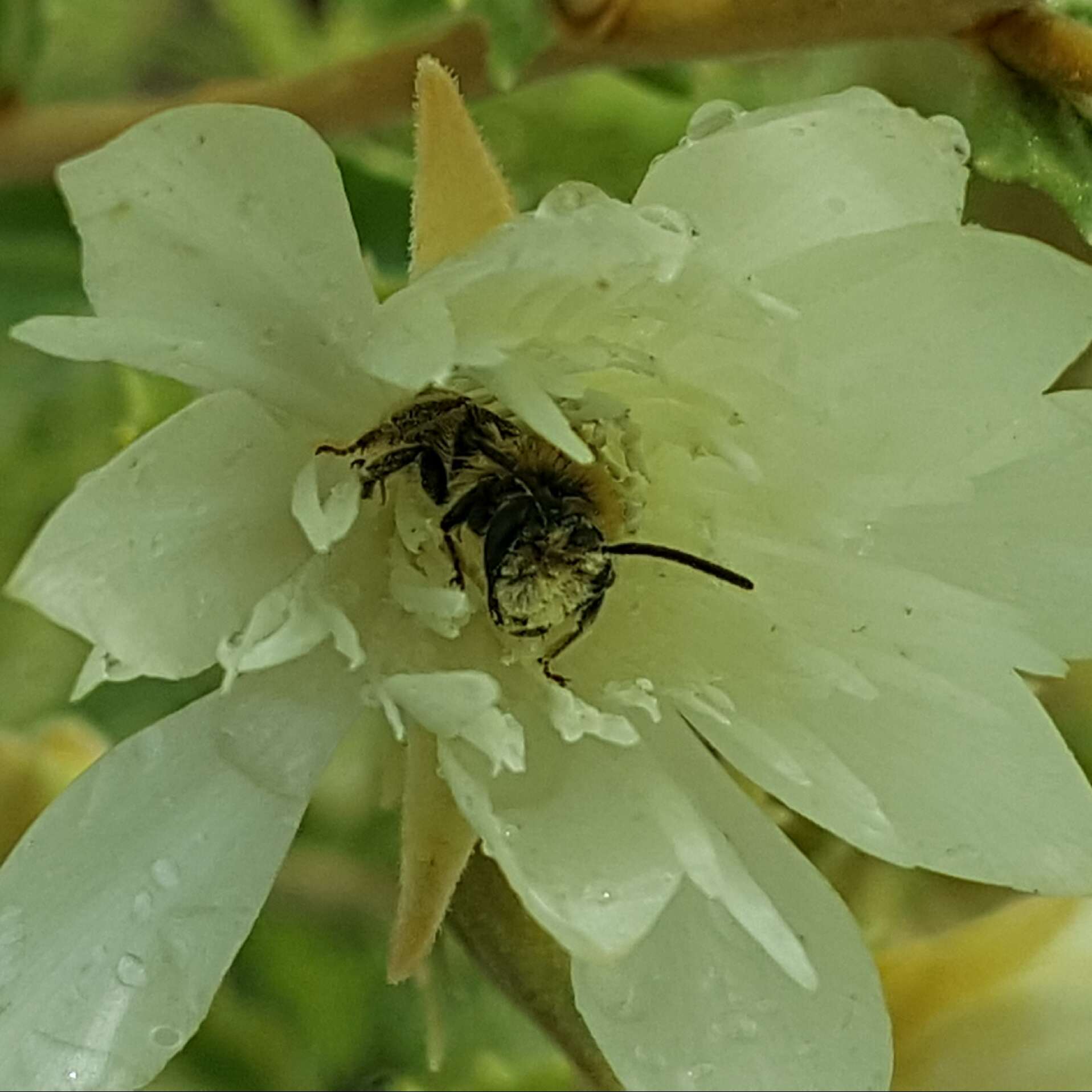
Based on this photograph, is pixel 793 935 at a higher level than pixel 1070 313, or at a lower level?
lower

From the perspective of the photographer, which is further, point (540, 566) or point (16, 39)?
point (16, 39)

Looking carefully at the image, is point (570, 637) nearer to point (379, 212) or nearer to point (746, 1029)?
point (746, 1029)

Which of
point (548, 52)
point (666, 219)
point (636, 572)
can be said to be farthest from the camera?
point (548, 52)

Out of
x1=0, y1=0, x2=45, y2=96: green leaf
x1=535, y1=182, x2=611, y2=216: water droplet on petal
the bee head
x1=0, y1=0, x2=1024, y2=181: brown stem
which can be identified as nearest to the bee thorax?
the bee head

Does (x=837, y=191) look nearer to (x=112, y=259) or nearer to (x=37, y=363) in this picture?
(x=112, y=259)

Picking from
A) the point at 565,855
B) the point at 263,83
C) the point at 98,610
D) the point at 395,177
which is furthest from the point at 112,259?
the point at 395,177

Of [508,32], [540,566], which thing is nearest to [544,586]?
[540,566]
